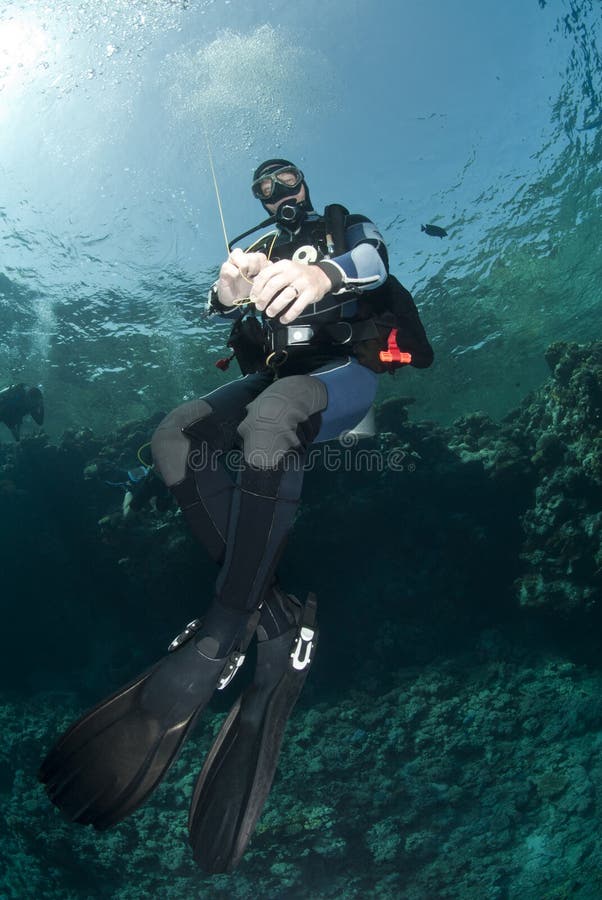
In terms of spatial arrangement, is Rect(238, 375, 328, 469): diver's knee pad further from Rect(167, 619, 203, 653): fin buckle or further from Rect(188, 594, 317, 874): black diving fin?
Rect(188, 594, 317, 874): black diving fin

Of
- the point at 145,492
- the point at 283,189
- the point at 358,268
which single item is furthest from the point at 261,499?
the point at 145,492

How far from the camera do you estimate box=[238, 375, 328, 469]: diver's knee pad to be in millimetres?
2053

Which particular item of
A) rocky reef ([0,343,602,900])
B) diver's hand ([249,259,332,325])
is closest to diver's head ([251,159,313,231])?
diver's hand ([249,259,332,325])

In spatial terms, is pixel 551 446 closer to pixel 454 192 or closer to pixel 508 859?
pixel 508 859

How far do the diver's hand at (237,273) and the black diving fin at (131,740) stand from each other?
1.74 meters

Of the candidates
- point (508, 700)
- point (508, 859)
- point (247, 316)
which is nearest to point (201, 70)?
point (247, 316)

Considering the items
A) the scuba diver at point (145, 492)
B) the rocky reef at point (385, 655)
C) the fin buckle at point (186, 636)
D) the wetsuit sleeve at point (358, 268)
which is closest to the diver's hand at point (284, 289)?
the wetsuit sleeve at point (358, 268)

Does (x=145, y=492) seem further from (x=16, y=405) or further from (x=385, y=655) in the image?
(x=16, y=405)

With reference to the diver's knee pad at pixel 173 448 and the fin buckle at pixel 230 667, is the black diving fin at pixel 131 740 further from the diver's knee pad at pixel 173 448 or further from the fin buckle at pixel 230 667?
the diver's knee pad at pixel 173 448

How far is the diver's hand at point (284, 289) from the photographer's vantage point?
5.93ft

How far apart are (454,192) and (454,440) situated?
8823mm

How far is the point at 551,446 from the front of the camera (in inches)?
389

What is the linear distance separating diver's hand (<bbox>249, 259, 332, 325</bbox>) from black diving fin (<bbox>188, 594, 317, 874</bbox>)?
67.1 inches

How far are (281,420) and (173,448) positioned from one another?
2.47 ft
